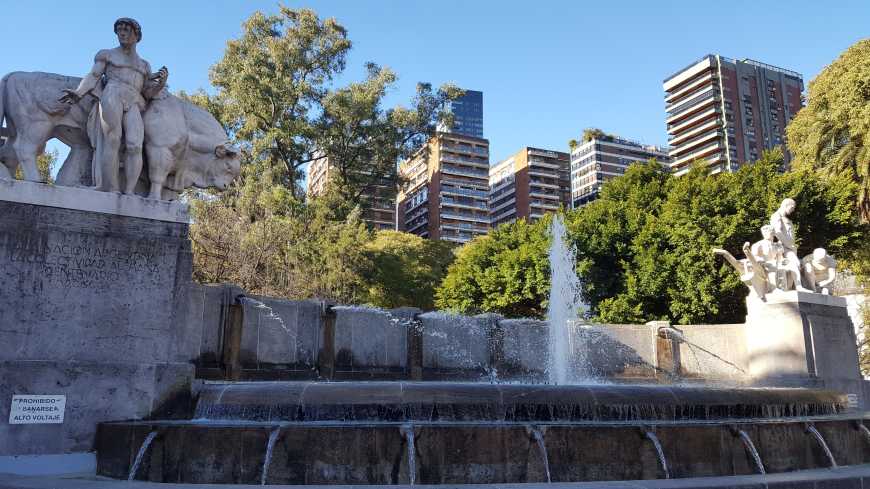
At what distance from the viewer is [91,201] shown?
7344 millimetres

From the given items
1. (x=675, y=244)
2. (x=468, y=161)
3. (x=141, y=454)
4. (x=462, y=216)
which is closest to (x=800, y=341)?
(x=675, y=244)

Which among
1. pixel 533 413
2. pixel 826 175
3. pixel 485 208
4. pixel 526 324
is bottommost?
pixel 533 413

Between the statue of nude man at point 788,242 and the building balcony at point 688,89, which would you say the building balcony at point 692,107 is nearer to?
the building balcony at point 688,89

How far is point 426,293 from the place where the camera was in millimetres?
32312

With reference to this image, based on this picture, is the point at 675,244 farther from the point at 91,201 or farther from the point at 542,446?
the point at 91,201

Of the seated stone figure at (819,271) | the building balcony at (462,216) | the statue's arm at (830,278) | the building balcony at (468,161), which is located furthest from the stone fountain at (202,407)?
the building balcony at (468,161)

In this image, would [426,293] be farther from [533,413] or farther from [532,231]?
[533,413]

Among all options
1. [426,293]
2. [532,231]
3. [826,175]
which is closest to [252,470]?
[532,231]

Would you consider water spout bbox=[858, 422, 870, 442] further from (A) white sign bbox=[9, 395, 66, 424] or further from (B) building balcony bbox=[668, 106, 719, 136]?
(B) building balcony bbox=[668, 106, 719, 136]

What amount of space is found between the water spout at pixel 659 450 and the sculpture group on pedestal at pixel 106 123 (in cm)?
597

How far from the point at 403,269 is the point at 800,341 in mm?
20489

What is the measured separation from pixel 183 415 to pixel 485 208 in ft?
319

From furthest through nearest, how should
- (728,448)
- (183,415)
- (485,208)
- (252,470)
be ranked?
(485,208) < (183,415) < (728,448) < (252,470)

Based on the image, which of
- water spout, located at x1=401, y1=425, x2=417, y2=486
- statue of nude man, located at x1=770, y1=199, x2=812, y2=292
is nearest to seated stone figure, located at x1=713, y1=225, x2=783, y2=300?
statue of nude man, located at x1=770, y1=199, x2=812, y2=292
